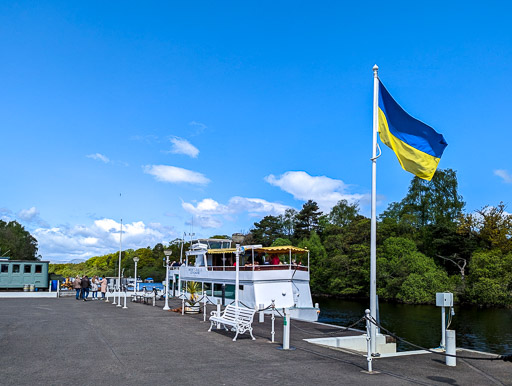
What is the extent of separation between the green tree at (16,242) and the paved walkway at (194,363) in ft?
284

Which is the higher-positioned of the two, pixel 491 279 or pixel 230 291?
pixel 491 279

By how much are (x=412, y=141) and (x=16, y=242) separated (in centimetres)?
11333

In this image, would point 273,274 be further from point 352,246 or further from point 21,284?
point 352,246

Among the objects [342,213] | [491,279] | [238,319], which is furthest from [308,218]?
[238,319]

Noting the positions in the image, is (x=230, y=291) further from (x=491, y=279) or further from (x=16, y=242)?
(x=16, y=242)

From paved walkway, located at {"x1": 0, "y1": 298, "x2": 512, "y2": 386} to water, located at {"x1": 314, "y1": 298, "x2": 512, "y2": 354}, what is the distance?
14339mm

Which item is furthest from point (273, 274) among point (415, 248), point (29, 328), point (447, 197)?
point (447, 197)

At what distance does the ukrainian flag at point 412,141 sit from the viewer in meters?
12.5

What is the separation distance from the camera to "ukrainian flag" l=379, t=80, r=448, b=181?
1251 cm

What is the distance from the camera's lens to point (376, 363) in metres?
10.9

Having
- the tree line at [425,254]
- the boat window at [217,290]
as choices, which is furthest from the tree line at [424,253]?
the boat window at [217,290]

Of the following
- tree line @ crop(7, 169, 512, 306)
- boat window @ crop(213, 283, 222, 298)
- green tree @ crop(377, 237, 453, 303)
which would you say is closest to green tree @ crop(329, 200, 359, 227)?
tree line @ crop(7, 169, 512, 306)

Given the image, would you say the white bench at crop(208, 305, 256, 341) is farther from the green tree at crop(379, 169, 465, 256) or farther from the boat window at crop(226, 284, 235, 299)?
the green tree at crop(379, 169, 465, 256)

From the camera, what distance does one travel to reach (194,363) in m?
10.2
